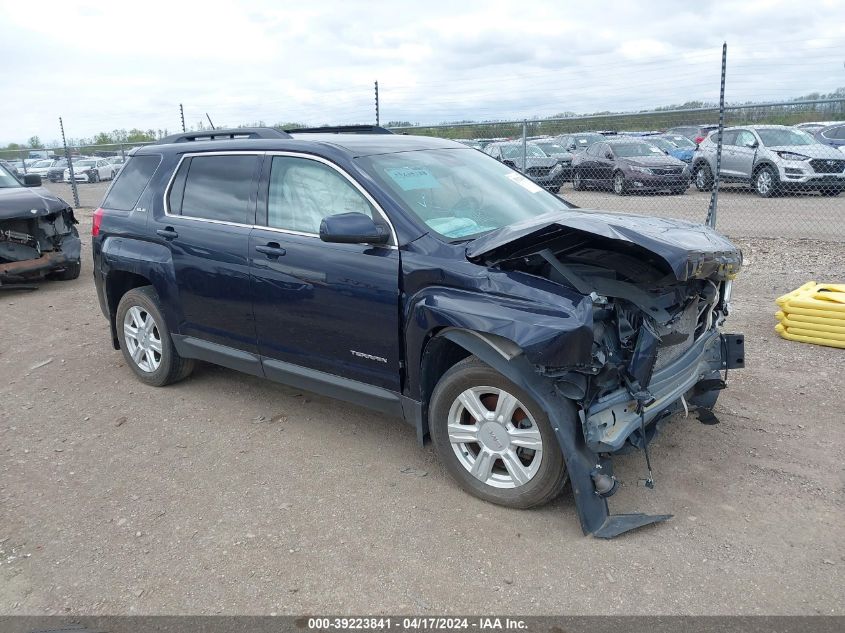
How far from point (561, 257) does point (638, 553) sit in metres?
1.44

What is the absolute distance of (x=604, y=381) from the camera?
3336mm

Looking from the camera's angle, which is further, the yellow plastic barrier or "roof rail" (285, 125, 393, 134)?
the yellow plastic barrier

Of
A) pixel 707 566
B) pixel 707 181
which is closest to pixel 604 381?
pixel 707 566

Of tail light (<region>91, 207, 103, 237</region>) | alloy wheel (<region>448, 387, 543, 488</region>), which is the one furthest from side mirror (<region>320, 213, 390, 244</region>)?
tail light (<region>91, 207, 103, 237</region>)

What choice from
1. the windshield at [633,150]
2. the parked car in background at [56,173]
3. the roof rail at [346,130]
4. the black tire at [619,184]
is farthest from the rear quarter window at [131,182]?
the parked car in background at [56,173]

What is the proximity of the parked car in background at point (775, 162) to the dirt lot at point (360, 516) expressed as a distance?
1078 cm

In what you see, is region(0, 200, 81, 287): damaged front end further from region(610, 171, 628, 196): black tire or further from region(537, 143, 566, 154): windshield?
region(537, 143, 566, 154): windshield

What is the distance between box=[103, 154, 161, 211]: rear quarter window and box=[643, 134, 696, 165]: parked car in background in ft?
48.0

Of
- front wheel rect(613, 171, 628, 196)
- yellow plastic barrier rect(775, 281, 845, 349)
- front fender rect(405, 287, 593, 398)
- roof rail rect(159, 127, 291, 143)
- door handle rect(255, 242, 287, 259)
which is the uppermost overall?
roof rail rect(159, 127, 291, 143)

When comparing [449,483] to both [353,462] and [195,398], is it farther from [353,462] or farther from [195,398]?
[195,398]

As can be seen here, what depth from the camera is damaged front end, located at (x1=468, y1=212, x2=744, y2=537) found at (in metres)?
3.21

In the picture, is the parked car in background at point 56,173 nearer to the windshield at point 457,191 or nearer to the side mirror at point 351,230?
the windshield at point 457,191

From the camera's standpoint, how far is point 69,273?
9.48 metres

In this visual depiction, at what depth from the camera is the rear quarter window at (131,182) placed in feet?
17.5
